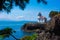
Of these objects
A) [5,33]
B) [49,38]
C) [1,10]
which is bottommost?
[49,38]

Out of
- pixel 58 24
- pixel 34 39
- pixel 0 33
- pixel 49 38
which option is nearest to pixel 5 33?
pixel 0 33

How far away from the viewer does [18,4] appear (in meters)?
3.68

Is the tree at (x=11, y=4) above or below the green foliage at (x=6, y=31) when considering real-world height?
above

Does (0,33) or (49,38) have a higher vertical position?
(0,33)

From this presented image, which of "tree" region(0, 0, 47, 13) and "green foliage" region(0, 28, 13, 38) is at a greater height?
"tree" region(0, 0, 47, 13)

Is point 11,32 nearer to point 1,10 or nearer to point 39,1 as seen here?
point 1,10

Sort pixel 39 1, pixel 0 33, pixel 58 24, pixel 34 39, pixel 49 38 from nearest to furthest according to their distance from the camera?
pixel 39 1 → pixel 0 33 → pixel 34 39 → pixel 49 38 → pixel 58 24

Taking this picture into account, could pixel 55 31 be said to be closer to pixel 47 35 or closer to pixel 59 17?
pixel 47 35

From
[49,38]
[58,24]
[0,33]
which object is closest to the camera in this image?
[0,33]

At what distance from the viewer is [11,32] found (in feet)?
12.8

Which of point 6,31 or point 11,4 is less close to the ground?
point 11,4

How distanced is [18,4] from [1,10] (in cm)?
34

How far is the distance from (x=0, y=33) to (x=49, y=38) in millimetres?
3368

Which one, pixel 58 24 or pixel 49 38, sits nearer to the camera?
pixel 49 38
